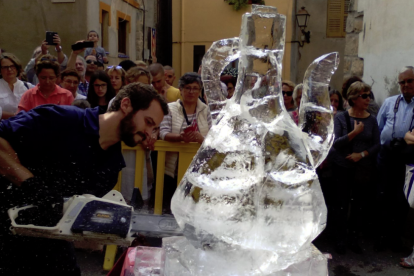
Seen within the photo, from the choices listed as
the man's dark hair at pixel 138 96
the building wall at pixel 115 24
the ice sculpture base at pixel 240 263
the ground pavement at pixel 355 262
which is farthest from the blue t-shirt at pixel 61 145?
the building wall at pixel 115 24

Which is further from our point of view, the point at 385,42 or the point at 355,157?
the point at 385,42

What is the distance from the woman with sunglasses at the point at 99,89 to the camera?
414 centimetres

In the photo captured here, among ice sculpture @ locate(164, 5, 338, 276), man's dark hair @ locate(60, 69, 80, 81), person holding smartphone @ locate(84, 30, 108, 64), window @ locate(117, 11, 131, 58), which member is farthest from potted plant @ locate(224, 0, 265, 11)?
ice sculpture @ locate(164, 5, 338, 276)

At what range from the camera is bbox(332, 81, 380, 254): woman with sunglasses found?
13.0 ft

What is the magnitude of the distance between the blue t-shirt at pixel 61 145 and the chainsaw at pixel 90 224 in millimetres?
293

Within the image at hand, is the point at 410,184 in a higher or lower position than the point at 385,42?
lower

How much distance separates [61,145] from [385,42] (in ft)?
16.7

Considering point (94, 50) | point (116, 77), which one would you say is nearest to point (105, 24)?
point (94, 50)

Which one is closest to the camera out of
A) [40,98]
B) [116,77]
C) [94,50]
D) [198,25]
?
[40,98]

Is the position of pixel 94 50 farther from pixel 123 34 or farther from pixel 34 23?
pixel 123 34

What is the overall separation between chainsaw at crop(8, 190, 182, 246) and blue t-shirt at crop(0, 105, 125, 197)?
29 centimetres

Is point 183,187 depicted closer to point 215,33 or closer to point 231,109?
point 231,109

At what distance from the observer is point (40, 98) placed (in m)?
4.08

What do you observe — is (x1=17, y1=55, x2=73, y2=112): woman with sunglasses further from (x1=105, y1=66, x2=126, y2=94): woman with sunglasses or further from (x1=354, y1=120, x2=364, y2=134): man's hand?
Result: (x1=354, y1=120, x2=364, y2=134): man's hand
